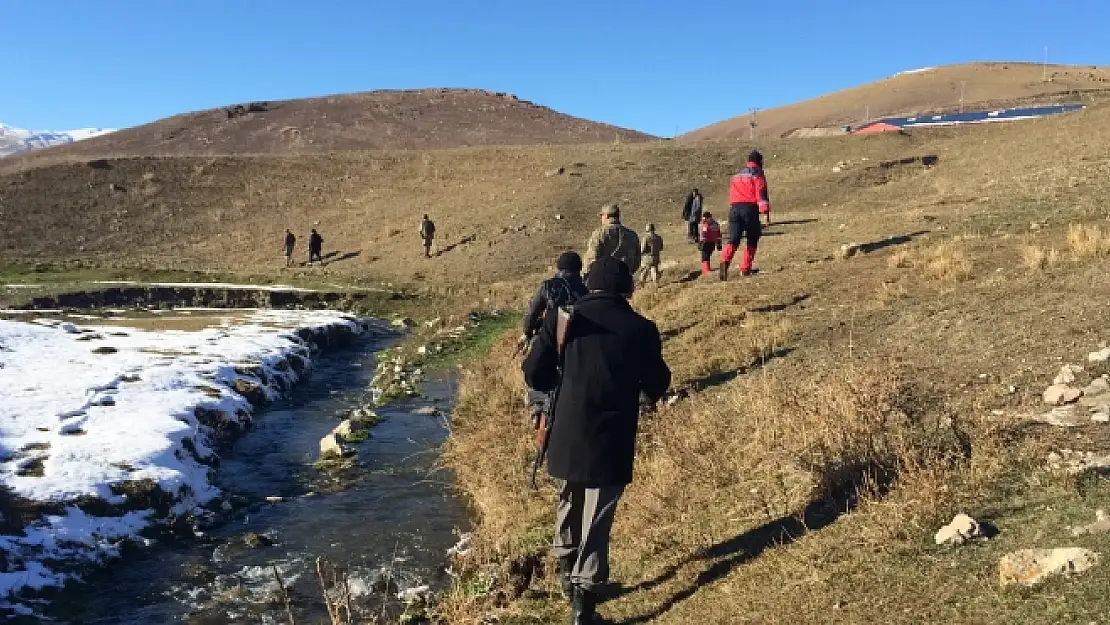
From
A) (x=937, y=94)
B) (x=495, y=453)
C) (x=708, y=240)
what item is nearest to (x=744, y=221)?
(x=708, y=240)

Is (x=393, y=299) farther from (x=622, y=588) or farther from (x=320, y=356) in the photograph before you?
(x=622, y=588)

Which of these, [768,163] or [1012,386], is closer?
[1012,386]

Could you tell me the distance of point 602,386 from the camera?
4.37 m

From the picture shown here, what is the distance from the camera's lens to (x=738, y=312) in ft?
36.2

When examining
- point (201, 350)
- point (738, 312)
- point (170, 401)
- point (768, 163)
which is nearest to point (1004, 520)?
point (738, 312)

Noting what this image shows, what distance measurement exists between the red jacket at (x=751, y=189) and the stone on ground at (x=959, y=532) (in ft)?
27.1

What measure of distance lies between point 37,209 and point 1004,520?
56832 millimetres

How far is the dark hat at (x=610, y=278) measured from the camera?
4488 mm

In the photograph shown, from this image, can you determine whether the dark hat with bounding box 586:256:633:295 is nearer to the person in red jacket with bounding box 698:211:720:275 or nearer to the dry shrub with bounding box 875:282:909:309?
the dry shrub with bounding box 875:282:909:309

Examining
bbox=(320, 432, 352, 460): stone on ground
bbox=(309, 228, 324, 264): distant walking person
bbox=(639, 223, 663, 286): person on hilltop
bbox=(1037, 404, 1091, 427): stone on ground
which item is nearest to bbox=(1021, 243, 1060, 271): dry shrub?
bbox=(1037, 404, 1091, 427): stone on ground

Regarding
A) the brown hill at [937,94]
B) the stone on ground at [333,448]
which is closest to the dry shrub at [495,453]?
the stone on ground at [333,448]

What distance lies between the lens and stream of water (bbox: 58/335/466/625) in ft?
21.7

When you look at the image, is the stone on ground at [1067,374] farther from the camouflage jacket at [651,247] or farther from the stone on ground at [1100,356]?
the camouflage jacket at [651,247]

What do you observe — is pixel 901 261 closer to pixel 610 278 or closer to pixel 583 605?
pixel 610 278
